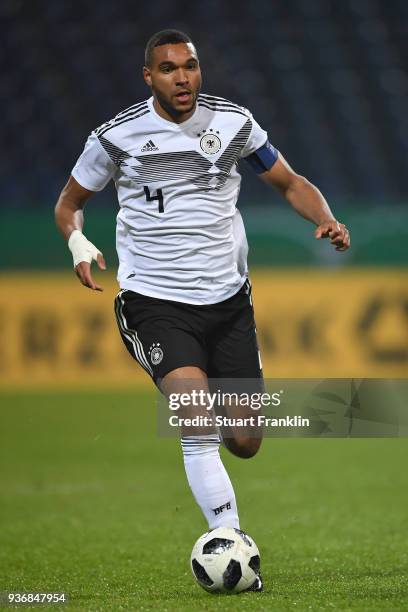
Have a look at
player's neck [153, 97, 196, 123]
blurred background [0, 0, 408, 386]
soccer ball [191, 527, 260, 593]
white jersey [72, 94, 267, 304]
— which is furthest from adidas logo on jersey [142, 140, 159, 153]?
blurred background [0, 0, 408, 386]

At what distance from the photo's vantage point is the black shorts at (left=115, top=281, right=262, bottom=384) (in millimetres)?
4297

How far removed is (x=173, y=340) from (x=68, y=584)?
1016 millimetres

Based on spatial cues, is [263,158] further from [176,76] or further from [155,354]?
[155,354]

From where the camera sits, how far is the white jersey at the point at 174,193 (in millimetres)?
4430

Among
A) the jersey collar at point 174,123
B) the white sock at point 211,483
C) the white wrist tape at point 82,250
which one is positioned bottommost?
the white sock at point 211,483

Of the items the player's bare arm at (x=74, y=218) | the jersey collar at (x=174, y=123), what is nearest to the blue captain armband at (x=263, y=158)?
the jersey collar at (x=174, y=123)

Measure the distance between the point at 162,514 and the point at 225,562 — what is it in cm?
258

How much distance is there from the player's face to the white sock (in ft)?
4.13

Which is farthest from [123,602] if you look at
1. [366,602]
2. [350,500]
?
[350,500]

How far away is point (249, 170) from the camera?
42.4 feet

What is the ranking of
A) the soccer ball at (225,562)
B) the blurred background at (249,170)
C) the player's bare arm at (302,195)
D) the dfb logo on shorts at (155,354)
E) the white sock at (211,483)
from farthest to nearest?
the blurred background at (249,170), the player's bare arm at (302,195), the dfb logo on shorts at (155,354), the white sock at (211,483), the soccer ball at (225,562)

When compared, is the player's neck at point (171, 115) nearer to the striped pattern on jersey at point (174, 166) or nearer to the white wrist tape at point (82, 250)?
the striped pattern on jersey at point (174, 166)

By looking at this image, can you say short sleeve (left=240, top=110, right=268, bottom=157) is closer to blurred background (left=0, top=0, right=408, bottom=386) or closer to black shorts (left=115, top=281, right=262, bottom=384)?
black shorts (left=115, top=281, right=262, bottom=384)

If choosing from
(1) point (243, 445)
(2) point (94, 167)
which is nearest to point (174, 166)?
(2) point (94, 167)
